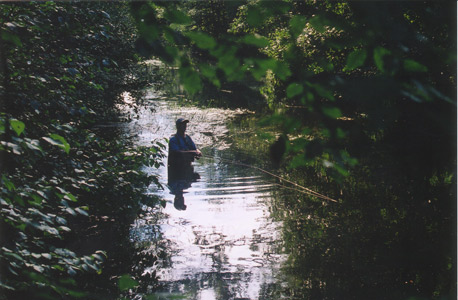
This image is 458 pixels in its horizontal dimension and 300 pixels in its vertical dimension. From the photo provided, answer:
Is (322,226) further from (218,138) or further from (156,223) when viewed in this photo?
(218,138)

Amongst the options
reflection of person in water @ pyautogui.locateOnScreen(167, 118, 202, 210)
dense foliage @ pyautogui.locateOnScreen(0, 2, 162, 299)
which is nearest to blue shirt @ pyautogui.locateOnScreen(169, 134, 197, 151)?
reflection of person in water @ pyautogui.locateOnScreen(167, 118, 202, 210)

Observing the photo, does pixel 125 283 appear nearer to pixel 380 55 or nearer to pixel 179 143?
pixel 380 55

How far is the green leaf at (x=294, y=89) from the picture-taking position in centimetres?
184

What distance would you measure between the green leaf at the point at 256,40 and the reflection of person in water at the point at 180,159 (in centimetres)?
793

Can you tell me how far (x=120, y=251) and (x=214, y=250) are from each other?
1315mm

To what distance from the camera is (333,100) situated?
181 cm

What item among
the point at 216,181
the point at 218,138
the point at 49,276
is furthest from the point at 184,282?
the point at 218,138

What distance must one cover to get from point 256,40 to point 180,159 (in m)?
8.39

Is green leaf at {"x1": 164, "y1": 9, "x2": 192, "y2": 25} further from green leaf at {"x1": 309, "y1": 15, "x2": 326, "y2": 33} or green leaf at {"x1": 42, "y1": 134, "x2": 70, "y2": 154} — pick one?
green leaf at {"x1": 42, "y1": 134, "x2": 70, "y2": 154}

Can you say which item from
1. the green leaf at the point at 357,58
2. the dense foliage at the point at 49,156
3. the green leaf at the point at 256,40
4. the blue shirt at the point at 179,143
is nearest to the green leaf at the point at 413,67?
the green leaf at the point at 357,58

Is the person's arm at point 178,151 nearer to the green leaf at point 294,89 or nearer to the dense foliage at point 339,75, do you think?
the dense foliage at point 339,75

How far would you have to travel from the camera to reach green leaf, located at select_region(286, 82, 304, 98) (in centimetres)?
184

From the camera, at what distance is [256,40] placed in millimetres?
1849

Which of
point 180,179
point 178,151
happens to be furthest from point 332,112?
point 180,179
